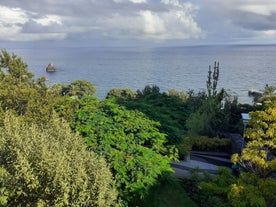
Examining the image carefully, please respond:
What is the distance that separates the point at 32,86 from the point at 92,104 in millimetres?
2896

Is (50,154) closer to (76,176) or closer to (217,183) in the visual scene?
(76,176)

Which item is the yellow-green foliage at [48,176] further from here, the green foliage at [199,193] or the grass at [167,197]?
the green foliage at [199,193]

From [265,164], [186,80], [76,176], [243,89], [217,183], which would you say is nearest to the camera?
[76,176]

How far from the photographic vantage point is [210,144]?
22.5 m

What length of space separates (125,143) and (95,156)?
1.46m

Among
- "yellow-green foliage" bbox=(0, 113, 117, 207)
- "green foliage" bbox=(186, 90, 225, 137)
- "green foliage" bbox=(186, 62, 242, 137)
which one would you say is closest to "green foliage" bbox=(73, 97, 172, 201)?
"yellow-green foliage" bbox=(0, 113, 117, 207)

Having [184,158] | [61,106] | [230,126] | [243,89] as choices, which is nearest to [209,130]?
[230,126]

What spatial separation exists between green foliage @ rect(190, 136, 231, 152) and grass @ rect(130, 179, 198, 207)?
781 cm

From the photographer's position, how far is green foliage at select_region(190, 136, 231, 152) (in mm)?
22591

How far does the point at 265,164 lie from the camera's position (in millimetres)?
10133

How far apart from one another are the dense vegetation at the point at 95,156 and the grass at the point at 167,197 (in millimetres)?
48

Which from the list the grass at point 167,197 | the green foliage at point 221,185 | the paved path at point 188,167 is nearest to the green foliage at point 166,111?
the paved path at point 188,167

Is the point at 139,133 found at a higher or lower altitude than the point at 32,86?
lower

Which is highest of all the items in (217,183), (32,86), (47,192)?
(32,86)
